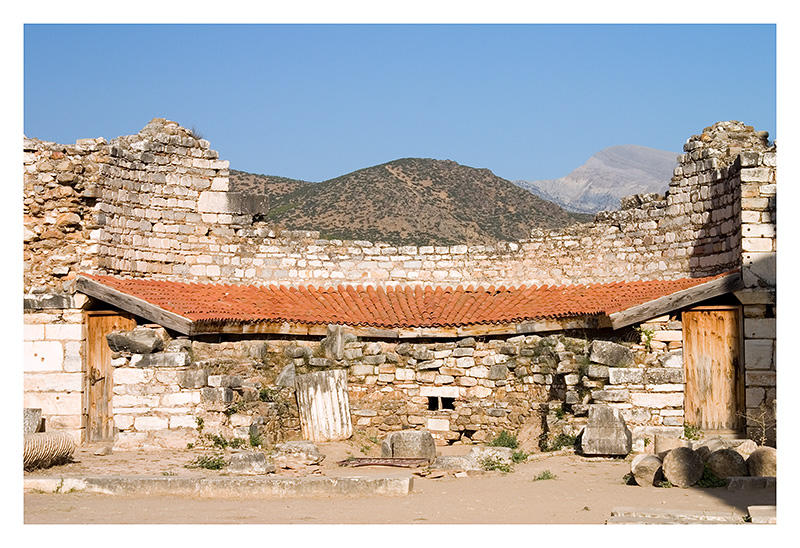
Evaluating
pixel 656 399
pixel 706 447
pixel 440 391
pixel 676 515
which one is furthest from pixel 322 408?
pixel 676 515

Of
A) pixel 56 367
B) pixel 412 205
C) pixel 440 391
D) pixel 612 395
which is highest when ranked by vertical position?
pixel 412 205

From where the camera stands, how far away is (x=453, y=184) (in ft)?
148

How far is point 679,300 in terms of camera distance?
15.9 m

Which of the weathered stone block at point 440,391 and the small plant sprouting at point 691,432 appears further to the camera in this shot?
the weathered stone block at point 440,391

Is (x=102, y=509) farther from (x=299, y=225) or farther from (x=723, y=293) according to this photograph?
(x=299, y=225)

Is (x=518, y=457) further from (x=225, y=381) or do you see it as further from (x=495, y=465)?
(x=225, y=381)

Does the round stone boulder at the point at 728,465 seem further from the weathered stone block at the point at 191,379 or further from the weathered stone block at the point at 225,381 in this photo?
the weathered stone block at the point at 191,379

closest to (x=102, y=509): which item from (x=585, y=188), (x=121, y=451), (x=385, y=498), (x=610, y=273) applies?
(x=385, y=498)

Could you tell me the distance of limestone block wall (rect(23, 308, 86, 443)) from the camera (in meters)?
16.0

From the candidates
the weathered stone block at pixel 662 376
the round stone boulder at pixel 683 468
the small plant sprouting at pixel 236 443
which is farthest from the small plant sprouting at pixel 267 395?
the round stone boulder at pixel 683 468

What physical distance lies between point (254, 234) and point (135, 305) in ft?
15.7

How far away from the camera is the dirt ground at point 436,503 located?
10.3 meters

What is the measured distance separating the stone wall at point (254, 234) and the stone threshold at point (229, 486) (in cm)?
576

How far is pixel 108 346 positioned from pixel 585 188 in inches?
6039
